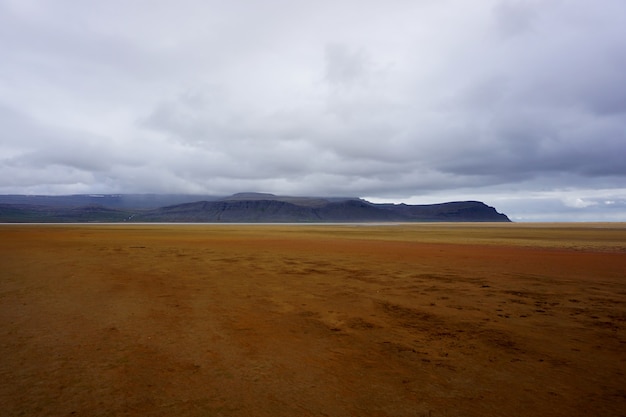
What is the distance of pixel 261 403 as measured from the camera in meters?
4.75

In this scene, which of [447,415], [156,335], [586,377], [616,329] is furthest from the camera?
[616,329]

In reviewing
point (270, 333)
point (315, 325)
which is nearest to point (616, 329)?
point (315, 325)

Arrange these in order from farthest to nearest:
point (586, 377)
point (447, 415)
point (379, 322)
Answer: point (379, 322) → point (586, 377) → point (447, 415)

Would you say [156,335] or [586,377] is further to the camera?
[156,335]

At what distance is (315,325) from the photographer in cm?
A: 823

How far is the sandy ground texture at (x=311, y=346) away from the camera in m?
4.79

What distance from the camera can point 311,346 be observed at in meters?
6.93

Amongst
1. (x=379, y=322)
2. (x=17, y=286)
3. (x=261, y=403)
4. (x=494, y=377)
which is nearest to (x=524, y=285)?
(x=379, y=322)

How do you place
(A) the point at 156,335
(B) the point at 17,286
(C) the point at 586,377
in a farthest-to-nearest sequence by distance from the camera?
(B) the point at 17,286 < (A) the point at 156,335 < (C) the point at 586,377

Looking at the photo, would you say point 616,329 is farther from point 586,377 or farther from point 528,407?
point 528,407

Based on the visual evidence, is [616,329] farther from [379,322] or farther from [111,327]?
[111,327]

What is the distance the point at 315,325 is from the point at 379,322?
58.7 inches

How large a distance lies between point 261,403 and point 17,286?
11.7m

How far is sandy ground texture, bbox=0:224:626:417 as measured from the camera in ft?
15.7
